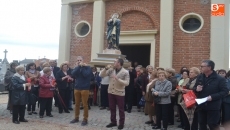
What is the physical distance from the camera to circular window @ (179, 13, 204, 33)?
11.8 m

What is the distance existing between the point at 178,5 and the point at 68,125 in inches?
322

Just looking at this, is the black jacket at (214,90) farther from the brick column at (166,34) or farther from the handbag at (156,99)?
the brick column at (166,34)

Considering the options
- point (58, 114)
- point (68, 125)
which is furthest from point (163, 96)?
point (58, 114)

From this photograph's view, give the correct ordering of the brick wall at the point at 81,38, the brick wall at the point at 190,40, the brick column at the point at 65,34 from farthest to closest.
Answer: the brick column at the point at 65,34
the brick wall at the point at 81,38
the brick wall at the point at 190,40

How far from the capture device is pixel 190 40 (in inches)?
469

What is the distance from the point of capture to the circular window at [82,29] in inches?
563

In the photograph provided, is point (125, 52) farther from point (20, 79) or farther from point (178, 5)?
point (20, 79)

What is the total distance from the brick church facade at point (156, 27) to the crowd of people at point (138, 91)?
3293mm

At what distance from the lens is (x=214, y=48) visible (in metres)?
11.3

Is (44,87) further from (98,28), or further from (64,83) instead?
(98,28)

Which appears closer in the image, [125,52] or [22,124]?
[22,124]

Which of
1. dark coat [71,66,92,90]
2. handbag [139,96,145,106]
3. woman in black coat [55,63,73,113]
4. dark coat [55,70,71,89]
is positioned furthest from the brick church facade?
dark coat [71,66,92,90]

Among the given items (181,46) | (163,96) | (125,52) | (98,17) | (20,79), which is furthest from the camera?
(125,52)

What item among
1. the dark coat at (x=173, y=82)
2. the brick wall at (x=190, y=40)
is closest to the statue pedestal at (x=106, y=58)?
the dark coat at (x=173, y=82)
